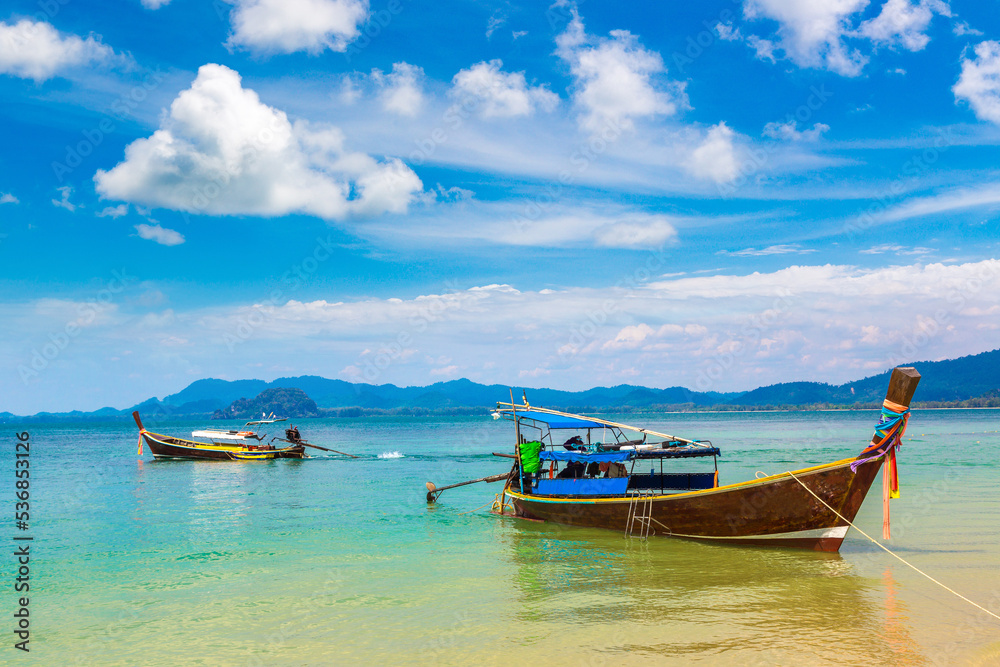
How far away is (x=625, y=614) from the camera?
12.9 metres

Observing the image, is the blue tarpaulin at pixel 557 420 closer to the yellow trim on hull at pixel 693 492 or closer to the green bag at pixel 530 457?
the green bag at pixel 530 457

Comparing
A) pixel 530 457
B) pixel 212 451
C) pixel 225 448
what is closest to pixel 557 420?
pixel 530 457

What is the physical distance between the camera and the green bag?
23.3m

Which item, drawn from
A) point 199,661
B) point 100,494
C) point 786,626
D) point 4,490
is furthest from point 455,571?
point 4,490

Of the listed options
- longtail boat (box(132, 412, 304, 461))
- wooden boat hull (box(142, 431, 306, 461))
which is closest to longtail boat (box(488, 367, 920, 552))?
longtail boat (box(132, 412, 304, 461))

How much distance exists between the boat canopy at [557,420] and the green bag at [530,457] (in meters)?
0.90

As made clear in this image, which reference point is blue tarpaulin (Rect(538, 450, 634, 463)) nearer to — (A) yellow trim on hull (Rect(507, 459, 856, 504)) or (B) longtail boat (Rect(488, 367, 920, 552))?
(B) longtail boat (Rect(488, 367, 920, 552))

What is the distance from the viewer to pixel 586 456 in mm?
21516

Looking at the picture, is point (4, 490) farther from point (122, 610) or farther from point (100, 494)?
point (122, 610)

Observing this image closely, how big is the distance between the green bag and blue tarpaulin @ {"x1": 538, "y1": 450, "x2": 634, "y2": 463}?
0.24 m

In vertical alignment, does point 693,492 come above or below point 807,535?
above

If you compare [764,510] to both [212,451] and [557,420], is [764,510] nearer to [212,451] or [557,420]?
[557,420]

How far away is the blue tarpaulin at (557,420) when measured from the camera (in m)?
23.0

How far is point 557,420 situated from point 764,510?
27.0 ft
